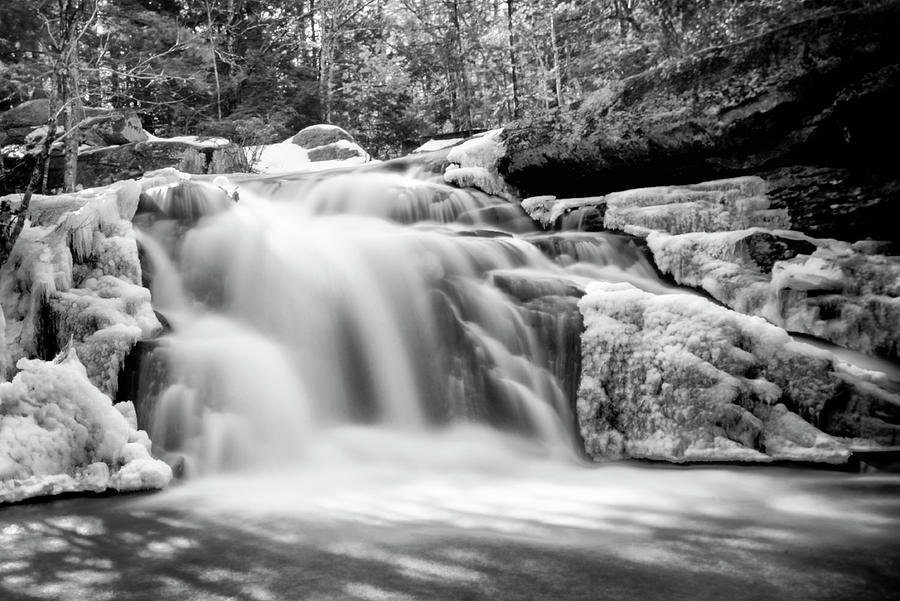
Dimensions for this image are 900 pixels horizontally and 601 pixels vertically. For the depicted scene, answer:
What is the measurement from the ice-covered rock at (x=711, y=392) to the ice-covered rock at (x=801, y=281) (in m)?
0.76

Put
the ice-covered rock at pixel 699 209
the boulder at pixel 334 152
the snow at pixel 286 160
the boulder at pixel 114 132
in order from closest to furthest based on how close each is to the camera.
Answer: the ice-covered rock at pixel 699 209 < the boulder at pixel 114 132 < the snow at pixel 286 160 < the boulder at pixel 334 152

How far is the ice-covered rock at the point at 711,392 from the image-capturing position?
3920mm

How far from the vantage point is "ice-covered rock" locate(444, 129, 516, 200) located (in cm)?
797

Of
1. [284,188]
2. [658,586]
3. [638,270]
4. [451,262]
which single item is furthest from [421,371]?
[284,188]

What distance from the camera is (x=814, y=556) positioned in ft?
8.27

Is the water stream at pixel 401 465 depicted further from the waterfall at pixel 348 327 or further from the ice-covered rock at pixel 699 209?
the ice-covered rock at pixel 699 209

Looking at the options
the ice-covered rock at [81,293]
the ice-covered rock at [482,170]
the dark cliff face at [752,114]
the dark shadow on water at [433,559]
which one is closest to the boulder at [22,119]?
the ice-covered rock at [81,293]

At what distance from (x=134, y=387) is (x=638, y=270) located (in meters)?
4.39

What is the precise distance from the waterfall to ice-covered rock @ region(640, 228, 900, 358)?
0.54 metres

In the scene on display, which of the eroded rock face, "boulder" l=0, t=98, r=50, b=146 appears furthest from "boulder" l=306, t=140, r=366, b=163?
"boulder" l=0, t=98, r=50, b=146

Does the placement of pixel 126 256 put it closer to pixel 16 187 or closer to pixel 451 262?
pixel 451 262

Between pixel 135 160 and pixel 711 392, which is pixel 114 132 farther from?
pixel 711 392

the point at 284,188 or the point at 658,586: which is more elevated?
the point at 284,188

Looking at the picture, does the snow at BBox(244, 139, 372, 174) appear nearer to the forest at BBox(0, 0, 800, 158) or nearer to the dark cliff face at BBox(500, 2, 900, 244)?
the forest at BBox(0, 0, 800, 158)
